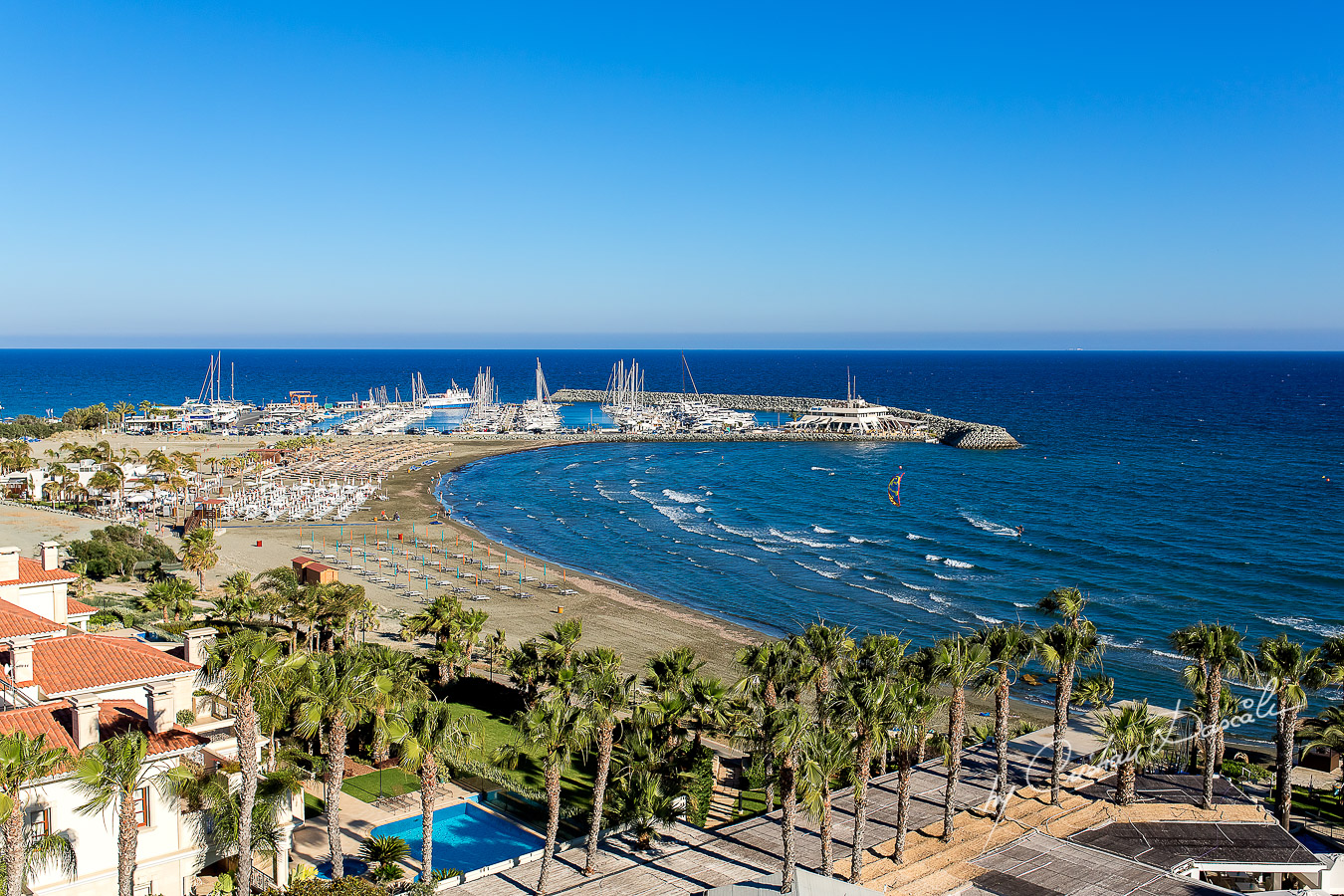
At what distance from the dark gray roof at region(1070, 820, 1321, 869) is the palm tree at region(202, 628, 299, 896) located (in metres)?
18.5

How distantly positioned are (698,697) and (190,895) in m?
12.4

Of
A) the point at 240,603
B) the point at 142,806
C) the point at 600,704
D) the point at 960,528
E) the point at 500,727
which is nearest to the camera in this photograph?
the point at 142,806

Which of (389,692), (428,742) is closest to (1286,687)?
(428,742)

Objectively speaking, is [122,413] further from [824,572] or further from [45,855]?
[45,855]

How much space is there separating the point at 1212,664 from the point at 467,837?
2024 centimetres

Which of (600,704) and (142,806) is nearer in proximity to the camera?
(142,806)

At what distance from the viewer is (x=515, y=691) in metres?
34.4

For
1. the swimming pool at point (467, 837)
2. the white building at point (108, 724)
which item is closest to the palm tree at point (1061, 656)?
the swimming pool at point (467, 837)

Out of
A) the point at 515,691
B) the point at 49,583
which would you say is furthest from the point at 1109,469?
the point at 49,583

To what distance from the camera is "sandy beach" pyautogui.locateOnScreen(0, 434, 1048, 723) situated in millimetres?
44781

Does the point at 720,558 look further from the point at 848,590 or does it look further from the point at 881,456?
the point at 881,456

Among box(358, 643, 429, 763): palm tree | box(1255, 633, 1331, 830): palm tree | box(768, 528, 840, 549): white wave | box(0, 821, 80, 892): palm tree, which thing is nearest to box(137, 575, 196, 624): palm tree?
box(358, 643, 429, 763): palm tree

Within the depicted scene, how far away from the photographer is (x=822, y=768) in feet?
64.5

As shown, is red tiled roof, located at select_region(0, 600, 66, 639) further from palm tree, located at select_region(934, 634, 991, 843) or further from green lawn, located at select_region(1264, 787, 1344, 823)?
green lawn, located at select_region(1264, 787, 1344, 823)
